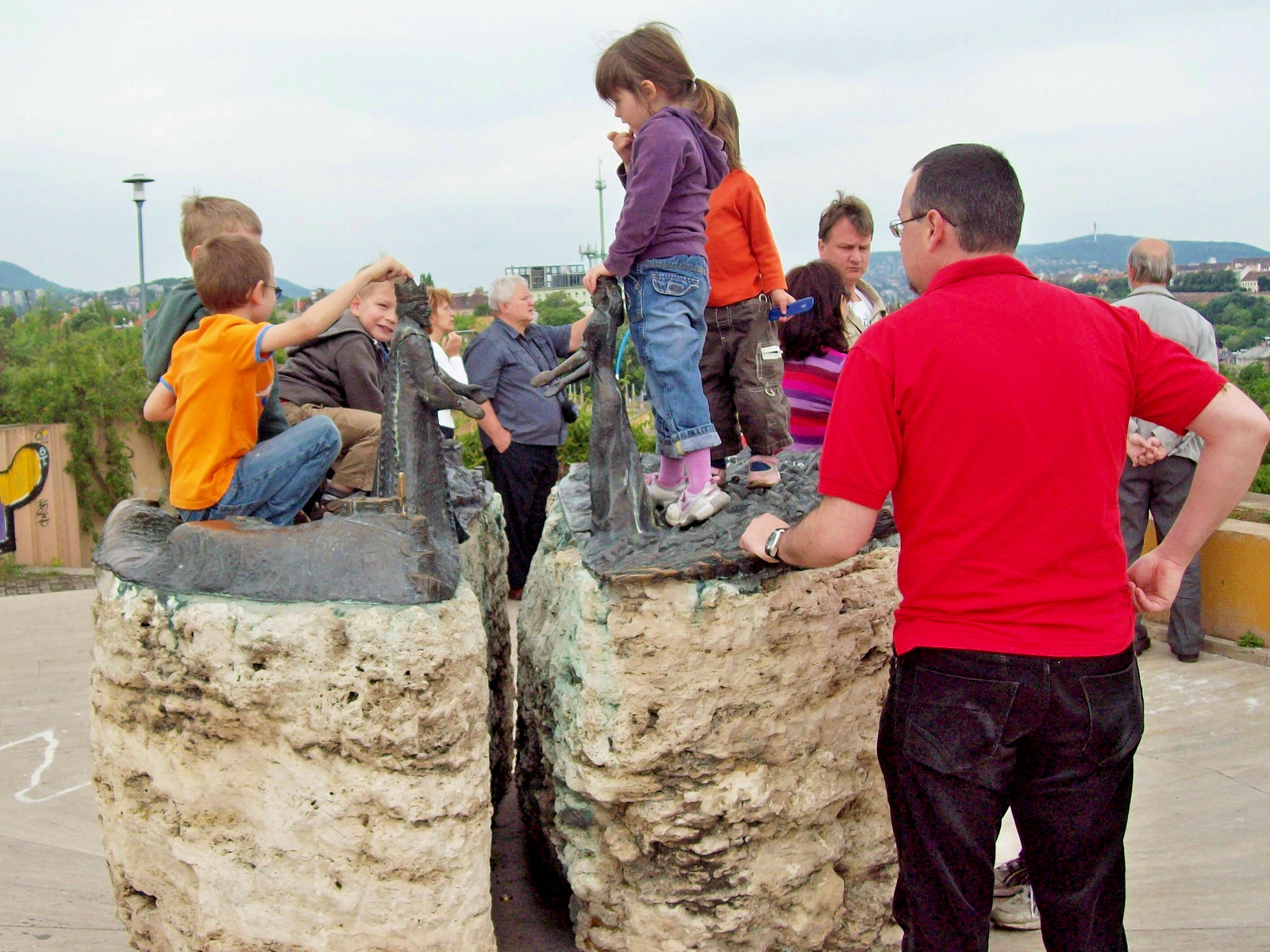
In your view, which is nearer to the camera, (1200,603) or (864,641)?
(864,641)

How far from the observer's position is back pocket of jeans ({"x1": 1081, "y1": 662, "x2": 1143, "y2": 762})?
81.5 inches

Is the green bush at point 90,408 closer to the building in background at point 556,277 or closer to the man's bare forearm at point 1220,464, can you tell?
the building in background at point 556,277

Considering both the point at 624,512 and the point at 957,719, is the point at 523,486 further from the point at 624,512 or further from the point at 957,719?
the point at 957,719

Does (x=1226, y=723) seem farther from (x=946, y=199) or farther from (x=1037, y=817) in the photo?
(x=946, y=199)

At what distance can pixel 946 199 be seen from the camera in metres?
2.13

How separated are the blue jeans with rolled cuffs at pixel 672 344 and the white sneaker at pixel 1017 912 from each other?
1688 millimetres

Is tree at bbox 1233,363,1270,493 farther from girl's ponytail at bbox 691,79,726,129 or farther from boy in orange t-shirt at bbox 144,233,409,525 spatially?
boy in orange t-shirt at bbox 144,233,409,525

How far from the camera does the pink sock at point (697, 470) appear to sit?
3.05 metres

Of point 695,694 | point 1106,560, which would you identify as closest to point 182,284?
point 695,694

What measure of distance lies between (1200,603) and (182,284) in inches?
206

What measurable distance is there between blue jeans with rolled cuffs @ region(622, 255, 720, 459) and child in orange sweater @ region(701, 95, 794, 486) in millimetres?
422

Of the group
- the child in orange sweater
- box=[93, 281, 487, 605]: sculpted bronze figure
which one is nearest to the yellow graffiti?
box=[93, 281, 487, 605]: sculpted bronze figure

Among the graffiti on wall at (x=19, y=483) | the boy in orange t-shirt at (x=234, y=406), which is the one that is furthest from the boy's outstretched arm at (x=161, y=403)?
the graffiti on wall at (x=19, y=483)

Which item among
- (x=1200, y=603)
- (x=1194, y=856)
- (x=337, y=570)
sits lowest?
(x=1194, y=856)
